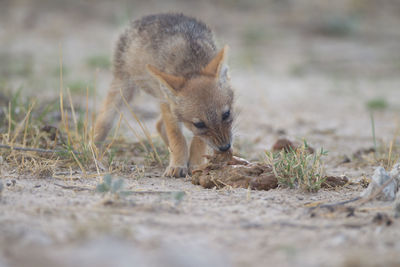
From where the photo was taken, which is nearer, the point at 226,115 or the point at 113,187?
the point at 113,187

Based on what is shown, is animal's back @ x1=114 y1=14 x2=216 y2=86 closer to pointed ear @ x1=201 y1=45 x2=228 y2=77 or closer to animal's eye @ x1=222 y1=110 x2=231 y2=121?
pointed ear @ x1=201 y1=45 x2=228 y2=77

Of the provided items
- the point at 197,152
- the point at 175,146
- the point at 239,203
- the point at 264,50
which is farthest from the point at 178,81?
the point at 264,50

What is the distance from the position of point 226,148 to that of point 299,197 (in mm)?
930

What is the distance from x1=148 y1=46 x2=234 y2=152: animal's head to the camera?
4113 millimetres

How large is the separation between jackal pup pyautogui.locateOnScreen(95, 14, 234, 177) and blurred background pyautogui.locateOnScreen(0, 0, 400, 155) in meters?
1.35

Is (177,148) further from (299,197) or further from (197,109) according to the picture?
(299,197)

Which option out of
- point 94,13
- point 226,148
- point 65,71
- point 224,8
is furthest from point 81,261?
point 224,8

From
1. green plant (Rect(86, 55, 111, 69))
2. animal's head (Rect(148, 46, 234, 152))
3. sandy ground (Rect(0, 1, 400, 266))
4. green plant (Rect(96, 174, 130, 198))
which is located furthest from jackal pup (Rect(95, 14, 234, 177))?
green plant (Rect(86, 55, 111, 69))

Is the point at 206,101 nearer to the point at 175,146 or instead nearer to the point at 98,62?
the point at 175,146

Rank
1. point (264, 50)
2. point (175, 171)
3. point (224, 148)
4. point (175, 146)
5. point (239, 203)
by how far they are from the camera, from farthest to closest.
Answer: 1. point (264, 50)
2. point (175, 146)
3. point (175, 171)
4. point (224, 148)
5. point (239, 203)

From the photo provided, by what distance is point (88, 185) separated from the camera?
135 inches

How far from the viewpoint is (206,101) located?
4.14m

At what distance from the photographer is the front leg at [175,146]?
4.37 metres

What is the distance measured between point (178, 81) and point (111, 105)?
51.8 inches
